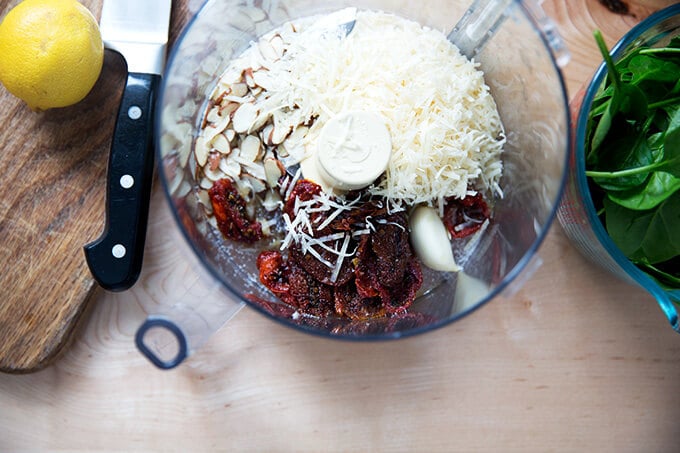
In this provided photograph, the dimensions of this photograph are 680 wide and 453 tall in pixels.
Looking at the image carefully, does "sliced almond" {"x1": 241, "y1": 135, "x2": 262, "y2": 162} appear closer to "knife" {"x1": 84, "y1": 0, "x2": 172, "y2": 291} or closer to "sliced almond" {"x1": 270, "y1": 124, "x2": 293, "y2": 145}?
"sliced almond" {"x1": 270, "y1": 124, "x2": 293, "y2": 145}

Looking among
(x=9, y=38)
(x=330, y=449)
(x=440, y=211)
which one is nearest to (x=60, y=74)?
(x=9, y=38)

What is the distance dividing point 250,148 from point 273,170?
49 millimetres

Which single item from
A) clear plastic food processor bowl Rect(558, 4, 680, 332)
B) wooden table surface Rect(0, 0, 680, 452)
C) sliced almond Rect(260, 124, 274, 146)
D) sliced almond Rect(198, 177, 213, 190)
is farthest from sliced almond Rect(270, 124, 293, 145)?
clear plastic food processor bowl Rect(558, 4, 680, 332)

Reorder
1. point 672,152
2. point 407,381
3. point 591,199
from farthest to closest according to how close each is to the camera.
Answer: point 407,381 < point 591,199 < point 672,152

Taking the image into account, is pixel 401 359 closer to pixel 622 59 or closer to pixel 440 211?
pixel 440 211

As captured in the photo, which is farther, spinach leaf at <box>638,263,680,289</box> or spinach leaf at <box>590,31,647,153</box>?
spinach leaf at <box>638,263,680,289</box>

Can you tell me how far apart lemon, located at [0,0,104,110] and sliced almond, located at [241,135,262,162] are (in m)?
0.24

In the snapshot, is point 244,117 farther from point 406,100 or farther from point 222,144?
point 406,100

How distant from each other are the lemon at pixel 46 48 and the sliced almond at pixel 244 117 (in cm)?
21

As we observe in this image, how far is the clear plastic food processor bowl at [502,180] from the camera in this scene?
2.50 ft

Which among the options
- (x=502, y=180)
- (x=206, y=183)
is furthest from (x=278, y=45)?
(x=502, y=180)

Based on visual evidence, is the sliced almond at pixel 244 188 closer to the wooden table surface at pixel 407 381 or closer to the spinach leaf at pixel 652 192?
the wooden table surface at pixel 407 381

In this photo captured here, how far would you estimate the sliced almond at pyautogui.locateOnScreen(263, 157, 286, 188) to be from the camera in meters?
0.83

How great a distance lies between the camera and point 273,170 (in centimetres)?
83
